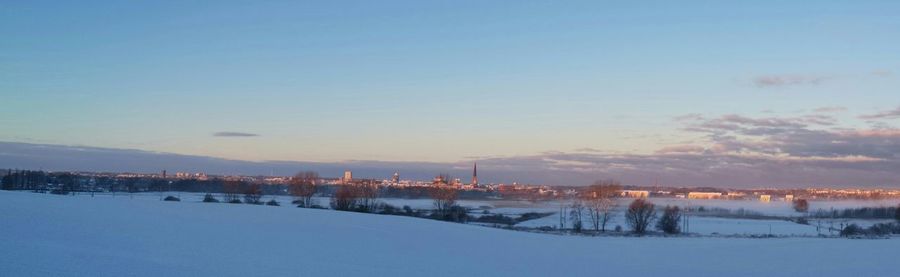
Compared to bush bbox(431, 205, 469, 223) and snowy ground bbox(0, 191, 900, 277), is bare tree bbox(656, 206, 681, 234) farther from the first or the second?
snowy ground bbox(0, 191, 900, 277)

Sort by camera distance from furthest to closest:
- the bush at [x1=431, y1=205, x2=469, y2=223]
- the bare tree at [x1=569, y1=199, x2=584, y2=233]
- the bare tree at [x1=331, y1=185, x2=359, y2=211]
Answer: the bare tree at [x1=331, y1=185, x2=359, y2=211] < the bush at [x1=431, y1=205, x2=469, y2=223] < the bare tree at [x1=569, y1=199, x2=584, y2=233]

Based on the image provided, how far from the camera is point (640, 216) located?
66.4 meters

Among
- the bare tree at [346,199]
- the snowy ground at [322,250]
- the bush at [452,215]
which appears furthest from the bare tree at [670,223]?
the bare tree at [346,199]

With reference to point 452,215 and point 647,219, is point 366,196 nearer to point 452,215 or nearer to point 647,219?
point 452,215

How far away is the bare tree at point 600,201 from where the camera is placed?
238 ft

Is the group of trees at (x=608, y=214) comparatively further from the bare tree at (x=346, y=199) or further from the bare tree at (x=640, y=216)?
the bare tree at (x=346, y=199)

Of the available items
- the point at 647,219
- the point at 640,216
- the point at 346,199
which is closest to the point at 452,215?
the point at 346,199

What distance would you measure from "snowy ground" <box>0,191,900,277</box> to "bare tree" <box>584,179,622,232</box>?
96.9ft

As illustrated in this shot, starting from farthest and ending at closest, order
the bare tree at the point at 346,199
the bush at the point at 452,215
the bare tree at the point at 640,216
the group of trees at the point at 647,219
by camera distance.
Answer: the bare tree at the point at 346,199
the bush at the point at 452,215
the bare tree at the point at 640,216
the group of trees at the point at 647,219

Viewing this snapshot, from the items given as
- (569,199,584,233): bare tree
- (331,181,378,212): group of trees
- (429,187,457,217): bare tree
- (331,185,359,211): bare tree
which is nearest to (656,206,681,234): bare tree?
(569,199,584,233): bare tree

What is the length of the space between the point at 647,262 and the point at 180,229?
17.8 m

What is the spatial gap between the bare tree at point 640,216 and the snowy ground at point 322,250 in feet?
73.5

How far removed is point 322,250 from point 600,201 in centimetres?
5352

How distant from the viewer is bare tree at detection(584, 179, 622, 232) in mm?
72681
